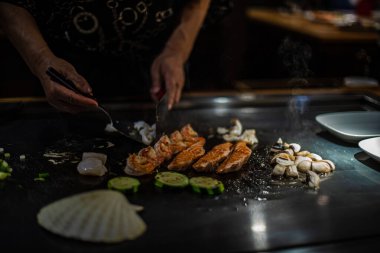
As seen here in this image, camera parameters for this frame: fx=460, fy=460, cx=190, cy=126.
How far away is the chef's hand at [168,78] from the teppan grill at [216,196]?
12 cm

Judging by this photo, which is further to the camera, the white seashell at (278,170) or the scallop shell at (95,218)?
the white seashell at (278,170)

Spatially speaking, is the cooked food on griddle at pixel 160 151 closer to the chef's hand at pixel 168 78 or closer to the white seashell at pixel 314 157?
the chef's hand at pixel 168 78

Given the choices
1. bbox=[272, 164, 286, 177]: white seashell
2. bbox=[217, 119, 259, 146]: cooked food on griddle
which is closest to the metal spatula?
bbox=[217, 119, 259, 146]: cooked food on griddle

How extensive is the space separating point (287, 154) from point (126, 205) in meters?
0.88

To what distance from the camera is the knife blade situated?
2.47 m

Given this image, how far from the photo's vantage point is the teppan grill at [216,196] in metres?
1.50

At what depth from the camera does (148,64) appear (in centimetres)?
332

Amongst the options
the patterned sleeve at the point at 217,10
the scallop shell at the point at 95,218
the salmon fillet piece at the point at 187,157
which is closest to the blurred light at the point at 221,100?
Answer: the salmon fillet piece at the point at 187,157

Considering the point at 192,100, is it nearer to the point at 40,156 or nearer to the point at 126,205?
the point at 40,156

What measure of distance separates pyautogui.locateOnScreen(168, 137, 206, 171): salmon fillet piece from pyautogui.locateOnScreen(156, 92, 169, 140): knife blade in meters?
0.27

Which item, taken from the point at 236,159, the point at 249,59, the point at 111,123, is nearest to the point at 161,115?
the point at 111,123

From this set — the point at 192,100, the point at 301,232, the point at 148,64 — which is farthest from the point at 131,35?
the point at 301,232

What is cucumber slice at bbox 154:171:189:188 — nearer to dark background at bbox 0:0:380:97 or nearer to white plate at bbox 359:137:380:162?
white plate at bbox 359:137:380:162

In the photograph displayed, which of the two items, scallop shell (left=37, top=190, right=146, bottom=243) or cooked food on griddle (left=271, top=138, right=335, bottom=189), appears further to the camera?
cooked food on griddle (left=271, top=138, right=335, bottom=189)
